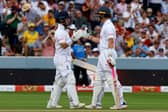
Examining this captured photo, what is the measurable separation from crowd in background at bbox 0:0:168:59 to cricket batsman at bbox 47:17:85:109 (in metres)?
6.18

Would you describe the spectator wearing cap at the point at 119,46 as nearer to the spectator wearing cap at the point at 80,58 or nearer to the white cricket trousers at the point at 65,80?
the spectator wearing cap at the point at 80,58

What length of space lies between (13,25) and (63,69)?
26.9 feet

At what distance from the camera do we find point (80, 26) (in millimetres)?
23484

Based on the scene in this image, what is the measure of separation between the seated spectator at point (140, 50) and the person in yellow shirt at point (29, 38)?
334 cm

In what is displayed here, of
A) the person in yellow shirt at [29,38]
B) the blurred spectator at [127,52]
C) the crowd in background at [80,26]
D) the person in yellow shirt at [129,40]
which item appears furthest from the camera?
the person in yellow shirt at [129,40]

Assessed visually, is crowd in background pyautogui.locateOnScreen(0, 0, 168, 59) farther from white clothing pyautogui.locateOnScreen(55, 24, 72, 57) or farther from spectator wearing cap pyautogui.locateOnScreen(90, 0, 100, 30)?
white clothing pyautogui.locateOnScreen(55, 24, 72, 57)

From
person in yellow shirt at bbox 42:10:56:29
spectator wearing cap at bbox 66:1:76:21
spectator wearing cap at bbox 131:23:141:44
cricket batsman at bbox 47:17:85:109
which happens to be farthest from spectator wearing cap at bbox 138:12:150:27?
cricket batsman at bbox 47:17:85:109

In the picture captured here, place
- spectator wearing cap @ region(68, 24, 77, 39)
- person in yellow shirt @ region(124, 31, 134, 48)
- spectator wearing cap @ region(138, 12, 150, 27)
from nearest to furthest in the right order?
1. spectator wearing cap @ region(68, 24, 77, 39)
2. person in yellow shirt @ region(124, 31, 134, 48)
3. spectator wearing cap @ region(138, 12, 150, 27)

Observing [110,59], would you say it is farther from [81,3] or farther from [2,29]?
[81,3]

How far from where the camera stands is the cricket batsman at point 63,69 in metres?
15.5

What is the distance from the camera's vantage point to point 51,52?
23141mm

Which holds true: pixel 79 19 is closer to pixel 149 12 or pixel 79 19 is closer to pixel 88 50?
pixel 88 50

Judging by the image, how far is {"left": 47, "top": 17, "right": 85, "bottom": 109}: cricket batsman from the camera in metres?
15.5

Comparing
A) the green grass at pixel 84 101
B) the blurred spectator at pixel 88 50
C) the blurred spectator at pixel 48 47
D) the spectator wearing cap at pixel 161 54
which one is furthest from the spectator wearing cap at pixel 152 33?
the blurred spectator at pixel 48 47
